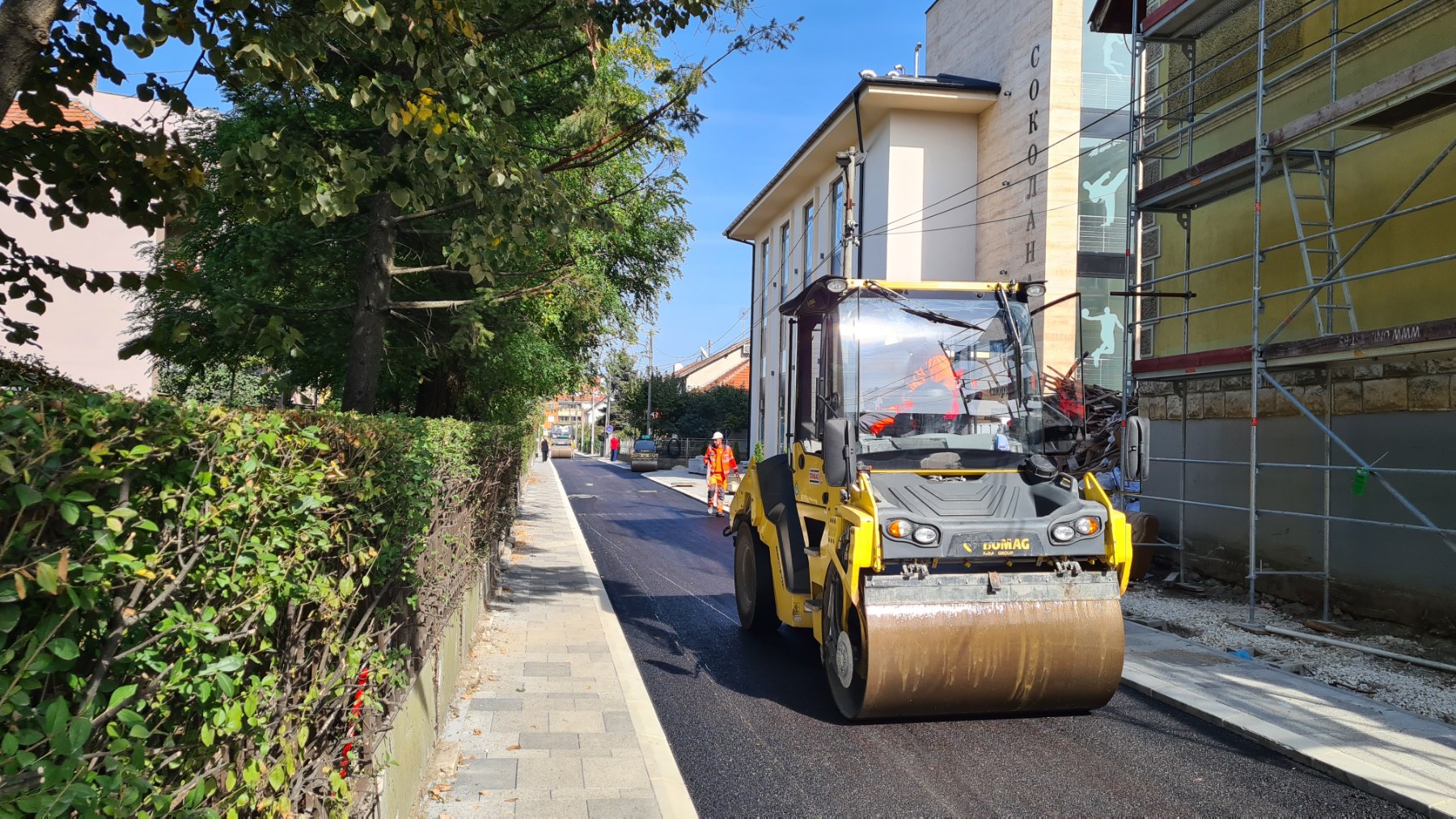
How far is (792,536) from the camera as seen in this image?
7.55m

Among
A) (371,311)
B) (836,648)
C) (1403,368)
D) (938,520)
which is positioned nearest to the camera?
(938,520)

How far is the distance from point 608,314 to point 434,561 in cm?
901

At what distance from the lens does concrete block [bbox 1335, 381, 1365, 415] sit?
952 cm

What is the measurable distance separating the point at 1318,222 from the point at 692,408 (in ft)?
156

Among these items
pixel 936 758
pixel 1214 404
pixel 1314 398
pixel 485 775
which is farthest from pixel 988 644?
pixel 1214 404

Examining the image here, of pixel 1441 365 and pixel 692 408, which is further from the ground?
pixel 692 408

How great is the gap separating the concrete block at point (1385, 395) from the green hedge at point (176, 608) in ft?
30.6

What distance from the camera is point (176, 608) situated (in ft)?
6.25

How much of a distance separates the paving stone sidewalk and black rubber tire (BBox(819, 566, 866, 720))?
1.16m

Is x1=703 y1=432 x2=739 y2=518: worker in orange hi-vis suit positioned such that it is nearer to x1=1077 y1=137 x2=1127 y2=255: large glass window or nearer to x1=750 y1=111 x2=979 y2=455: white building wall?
x1=750 y1=111 x2=979 y2=455: white building wall

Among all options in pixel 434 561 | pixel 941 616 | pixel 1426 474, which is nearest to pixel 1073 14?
pixel 1426 474

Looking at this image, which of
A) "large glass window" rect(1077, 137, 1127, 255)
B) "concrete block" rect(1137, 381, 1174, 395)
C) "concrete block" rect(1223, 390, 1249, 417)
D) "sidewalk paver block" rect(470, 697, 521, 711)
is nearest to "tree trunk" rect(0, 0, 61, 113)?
"sidewalk paver block" rect(470, 697, 521, 711)

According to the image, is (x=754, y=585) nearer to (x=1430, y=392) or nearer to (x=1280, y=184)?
(x=1430, y=392)

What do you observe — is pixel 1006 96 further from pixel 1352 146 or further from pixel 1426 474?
pixel 1426 474
